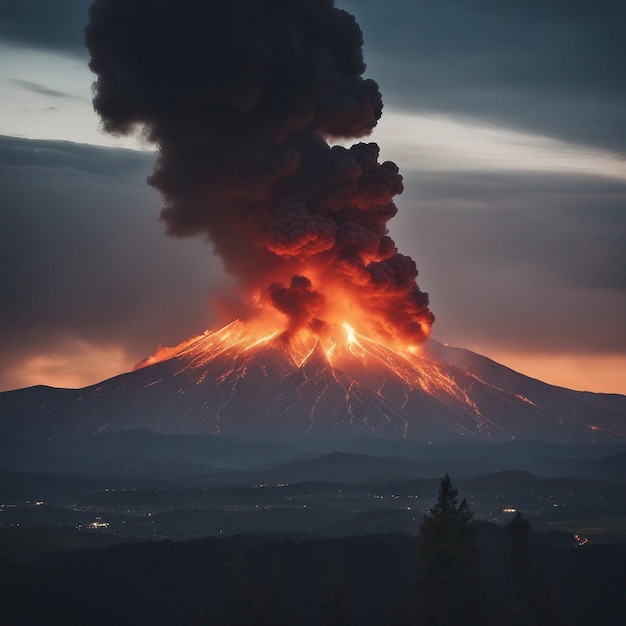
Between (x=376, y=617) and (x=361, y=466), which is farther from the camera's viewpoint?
(x=361, y=466)

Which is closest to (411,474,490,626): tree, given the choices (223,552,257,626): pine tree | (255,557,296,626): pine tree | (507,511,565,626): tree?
(507,511,565,626): tree

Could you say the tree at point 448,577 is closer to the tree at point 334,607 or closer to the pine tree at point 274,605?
the tree at point 334,607

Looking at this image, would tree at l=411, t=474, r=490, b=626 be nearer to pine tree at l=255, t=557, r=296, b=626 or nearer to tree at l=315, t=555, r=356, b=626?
tree at l=315, t=555, r=356, b=626

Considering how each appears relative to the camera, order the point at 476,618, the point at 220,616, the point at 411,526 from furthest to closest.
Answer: the point at 411,526, the point at 220,616, the point at 476,618

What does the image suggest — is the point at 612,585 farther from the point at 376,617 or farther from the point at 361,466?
the point at 361,466

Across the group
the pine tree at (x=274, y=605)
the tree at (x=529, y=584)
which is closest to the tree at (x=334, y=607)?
the pine tree at (x=274, y=605)

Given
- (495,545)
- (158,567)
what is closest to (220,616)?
(158,567)

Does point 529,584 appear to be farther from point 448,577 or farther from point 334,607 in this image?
point 334,607

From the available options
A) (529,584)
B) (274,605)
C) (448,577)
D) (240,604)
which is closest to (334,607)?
(274,605)
